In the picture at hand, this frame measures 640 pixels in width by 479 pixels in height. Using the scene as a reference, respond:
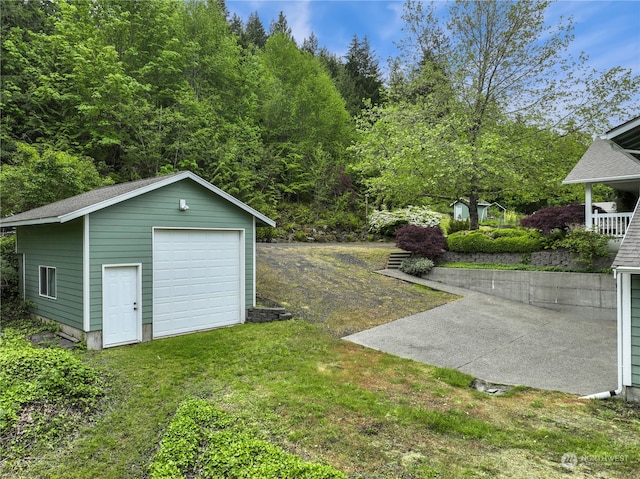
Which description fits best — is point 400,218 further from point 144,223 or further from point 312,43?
point 312,43

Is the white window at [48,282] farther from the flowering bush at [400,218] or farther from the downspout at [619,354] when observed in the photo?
the flowering bush at [400,218]

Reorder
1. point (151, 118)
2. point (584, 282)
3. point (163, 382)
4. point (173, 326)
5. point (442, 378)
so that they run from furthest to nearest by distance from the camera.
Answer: point (151, 118), point (584, 282), point (173, 326), point (442, 378), point (163, 382)

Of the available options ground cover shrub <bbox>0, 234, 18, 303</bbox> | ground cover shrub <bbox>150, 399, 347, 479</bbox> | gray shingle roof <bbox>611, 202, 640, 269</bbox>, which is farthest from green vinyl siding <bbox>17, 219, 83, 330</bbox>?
gray shingle roof <bbox>611, 202, 640, 269</bbox>

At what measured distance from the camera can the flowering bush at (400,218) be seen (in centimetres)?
2096

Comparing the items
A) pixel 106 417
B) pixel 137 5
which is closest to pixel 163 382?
pixel 106 417

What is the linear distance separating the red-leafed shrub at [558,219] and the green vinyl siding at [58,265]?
1353 centimetres

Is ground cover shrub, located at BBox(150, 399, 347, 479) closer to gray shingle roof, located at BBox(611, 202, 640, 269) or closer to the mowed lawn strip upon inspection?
the mowed lawn strip

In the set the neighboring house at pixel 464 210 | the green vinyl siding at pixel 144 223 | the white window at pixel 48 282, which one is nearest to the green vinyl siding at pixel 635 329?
the green vinyl siding at pixel 144 223

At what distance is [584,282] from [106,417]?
41.5 feet

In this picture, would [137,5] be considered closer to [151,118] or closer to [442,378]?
[151,118]

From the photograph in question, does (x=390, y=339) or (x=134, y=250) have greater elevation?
(x=134, y=250)

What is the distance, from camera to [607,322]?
10.5 metres

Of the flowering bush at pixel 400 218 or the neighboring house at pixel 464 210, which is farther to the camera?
the neighboring house at pixel 464 210

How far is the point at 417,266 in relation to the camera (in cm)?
1465
